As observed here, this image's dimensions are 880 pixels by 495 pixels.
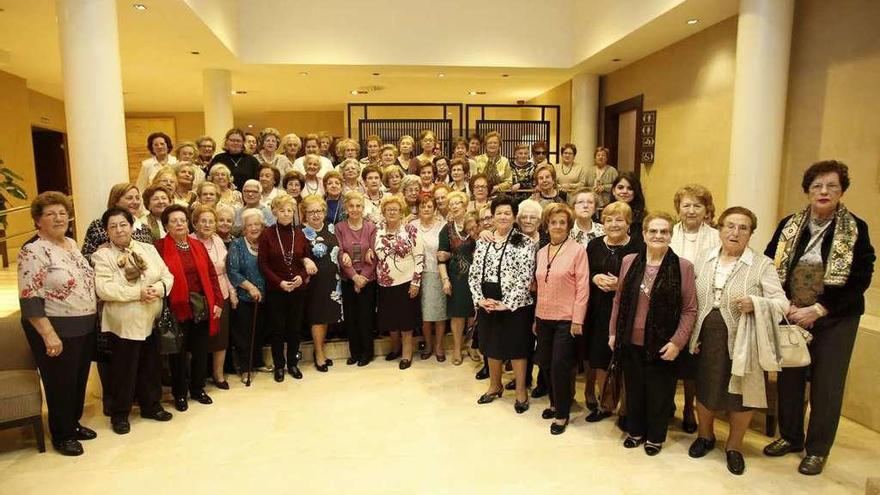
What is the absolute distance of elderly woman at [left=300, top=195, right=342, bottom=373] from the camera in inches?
188

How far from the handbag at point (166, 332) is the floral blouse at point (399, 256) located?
166cm

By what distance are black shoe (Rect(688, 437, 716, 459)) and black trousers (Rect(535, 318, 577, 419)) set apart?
2.57 feet

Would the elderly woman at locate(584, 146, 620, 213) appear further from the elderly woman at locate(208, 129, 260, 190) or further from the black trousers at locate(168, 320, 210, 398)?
the black trousers at locate(168, 320, 210, 398)

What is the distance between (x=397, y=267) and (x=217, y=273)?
4.71ft

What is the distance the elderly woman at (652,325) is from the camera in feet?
10.7

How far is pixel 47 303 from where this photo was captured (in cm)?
340

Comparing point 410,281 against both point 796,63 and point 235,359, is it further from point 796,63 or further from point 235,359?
point 796,63

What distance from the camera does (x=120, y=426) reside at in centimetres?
382

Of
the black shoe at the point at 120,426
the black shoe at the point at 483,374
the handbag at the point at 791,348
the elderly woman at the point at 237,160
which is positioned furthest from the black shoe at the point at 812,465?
the elderly woman at the point at 237,160

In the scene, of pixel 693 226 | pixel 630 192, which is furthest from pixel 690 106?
pixel 693 226

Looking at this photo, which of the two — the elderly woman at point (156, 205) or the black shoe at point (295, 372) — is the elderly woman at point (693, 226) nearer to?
the black shoe at point (295, 372)

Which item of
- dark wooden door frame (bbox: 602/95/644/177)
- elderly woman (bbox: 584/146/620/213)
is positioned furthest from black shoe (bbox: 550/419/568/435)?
dark wooden door frame (bbox: 602/95/644/177)

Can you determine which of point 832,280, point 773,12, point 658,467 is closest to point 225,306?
point 658,467

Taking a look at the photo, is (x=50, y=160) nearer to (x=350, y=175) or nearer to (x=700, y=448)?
(x=350, y=175)
